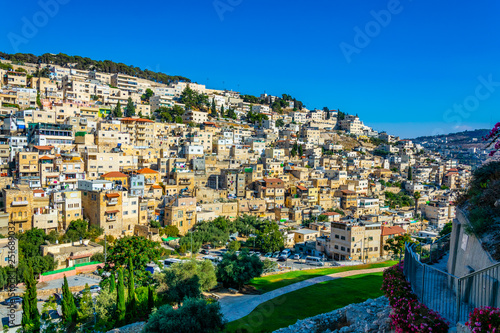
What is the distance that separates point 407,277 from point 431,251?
2251mm

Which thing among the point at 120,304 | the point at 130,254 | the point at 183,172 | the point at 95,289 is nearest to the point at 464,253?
the point at 120,304

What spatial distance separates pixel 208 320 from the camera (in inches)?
495

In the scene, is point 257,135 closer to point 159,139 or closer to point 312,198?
point 159,139

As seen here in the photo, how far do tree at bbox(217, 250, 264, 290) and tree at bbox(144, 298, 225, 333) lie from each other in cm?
780

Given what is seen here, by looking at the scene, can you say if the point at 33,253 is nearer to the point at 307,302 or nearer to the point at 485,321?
the point at 307,302

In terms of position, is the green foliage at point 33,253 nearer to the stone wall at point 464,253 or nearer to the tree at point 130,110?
the stone wall at point 464,253

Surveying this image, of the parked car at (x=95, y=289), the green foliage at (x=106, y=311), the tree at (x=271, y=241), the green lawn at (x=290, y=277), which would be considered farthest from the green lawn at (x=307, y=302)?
the tree at (x=271, y=241)

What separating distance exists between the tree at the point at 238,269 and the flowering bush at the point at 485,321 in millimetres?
16915

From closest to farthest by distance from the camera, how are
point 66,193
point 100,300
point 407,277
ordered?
1. point 407,277
2. point 100,300
3. point 66,193

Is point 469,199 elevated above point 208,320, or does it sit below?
above

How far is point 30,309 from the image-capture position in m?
14.6

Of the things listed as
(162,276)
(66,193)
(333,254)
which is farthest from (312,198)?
(162,276)

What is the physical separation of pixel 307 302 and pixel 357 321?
32.3ft

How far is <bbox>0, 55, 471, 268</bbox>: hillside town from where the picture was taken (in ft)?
104
